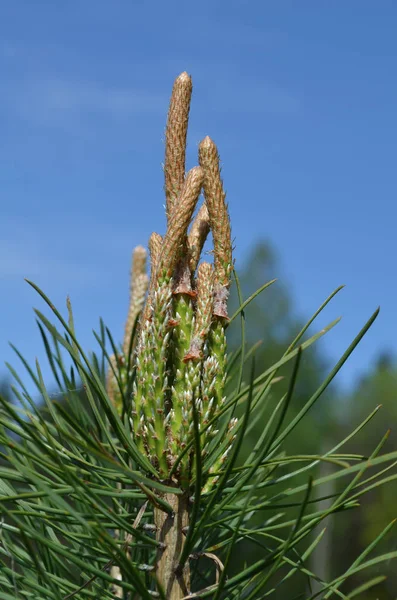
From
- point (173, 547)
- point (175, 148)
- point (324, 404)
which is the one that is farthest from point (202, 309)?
point (324, 404)

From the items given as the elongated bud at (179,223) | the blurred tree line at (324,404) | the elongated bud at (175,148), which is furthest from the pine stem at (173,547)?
the blurred tree line at (324,404)

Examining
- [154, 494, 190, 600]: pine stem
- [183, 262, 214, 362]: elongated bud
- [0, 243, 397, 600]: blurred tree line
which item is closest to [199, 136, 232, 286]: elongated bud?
[183, 262, 214, 362]: elongated bud

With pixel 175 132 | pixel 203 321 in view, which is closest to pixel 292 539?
pixel 203 321

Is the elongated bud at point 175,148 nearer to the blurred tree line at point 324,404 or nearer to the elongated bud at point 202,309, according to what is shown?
the elongated bud at point 202,309

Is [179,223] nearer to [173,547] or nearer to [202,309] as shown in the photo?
[202,309]

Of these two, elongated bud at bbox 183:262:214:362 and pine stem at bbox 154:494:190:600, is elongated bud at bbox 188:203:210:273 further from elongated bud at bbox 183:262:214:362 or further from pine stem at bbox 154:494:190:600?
pine stem at bbox 154:494:190:600
